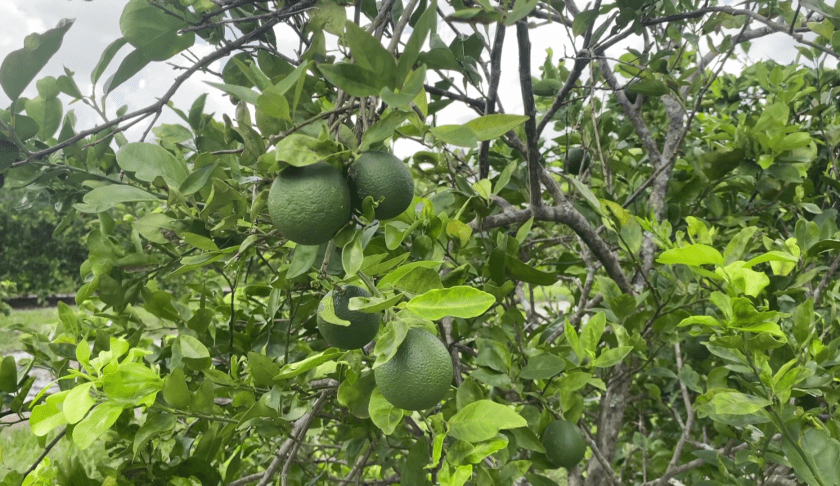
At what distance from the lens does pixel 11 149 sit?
92cm

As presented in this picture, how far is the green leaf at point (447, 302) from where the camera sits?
0.59 metres

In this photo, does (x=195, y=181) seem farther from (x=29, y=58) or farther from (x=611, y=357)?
(x=611, y=357)

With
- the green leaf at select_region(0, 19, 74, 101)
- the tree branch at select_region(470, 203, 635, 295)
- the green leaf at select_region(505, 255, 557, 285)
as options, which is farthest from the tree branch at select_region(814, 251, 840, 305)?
the green leaf at select_region(0, 19, 74, 101)

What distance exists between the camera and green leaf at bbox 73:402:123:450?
2.27ft

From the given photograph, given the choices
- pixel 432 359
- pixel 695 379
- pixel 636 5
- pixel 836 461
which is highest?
pixel 636 5

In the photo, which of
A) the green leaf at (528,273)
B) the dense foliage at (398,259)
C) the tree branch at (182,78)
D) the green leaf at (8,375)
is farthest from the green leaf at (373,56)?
the green leaf at (8,375)

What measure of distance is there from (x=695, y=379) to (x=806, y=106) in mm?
1307

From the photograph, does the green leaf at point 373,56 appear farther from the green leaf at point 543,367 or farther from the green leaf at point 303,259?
the green leaf at point 543,367

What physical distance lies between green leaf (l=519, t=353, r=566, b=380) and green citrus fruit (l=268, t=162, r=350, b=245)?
51 centimetres

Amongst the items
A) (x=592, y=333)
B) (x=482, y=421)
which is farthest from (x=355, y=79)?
(x=592, y=333)

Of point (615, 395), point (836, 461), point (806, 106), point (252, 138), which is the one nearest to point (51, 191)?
point (252, 138)

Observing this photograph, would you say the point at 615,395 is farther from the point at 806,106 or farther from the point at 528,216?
the point at 806,106

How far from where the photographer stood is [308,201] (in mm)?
575

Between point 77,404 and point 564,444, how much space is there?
82cm
